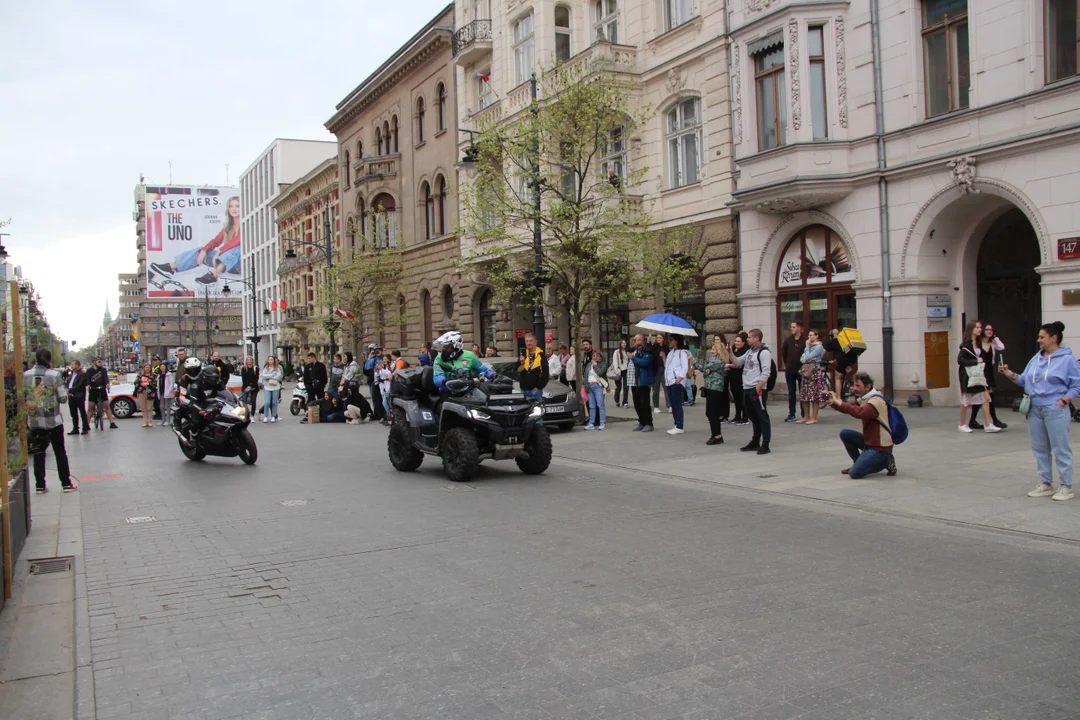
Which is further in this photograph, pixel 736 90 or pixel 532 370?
pixel 736 90

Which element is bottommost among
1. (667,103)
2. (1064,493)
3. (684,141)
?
(1064,493)

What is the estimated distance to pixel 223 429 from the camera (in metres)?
13.5

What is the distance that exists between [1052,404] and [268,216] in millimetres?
78542

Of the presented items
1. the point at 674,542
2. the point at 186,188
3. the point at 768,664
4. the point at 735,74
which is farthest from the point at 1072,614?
the point at 186,188

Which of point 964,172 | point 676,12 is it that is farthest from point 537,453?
point 676,12

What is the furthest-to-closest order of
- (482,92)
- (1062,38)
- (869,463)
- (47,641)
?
(482,92), (1062,38), (869,463), (47,641)

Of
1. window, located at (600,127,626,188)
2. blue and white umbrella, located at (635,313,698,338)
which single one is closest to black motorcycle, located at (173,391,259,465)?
blue and white umbrella, located at (635,313,698,338)

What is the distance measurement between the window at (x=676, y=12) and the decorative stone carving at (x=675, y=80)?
3.54ft

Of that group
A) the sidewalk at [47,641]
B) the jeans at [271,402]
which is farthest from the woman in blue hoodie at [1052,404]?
the jeans at [271,402]

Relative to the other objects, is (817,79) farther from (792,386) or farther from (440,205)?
(440,205)

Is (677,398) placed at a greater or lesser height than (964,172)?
lesser

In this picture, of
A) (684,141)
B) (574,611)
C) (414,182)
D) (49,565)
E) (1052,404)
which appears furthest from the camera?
(414,182)

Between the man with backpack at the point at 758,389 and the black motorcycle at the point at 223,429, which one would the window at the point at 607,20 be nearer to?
the man with backpack at the point at 758,389

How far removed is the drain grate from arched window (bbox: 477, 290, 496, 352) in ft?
91.0
